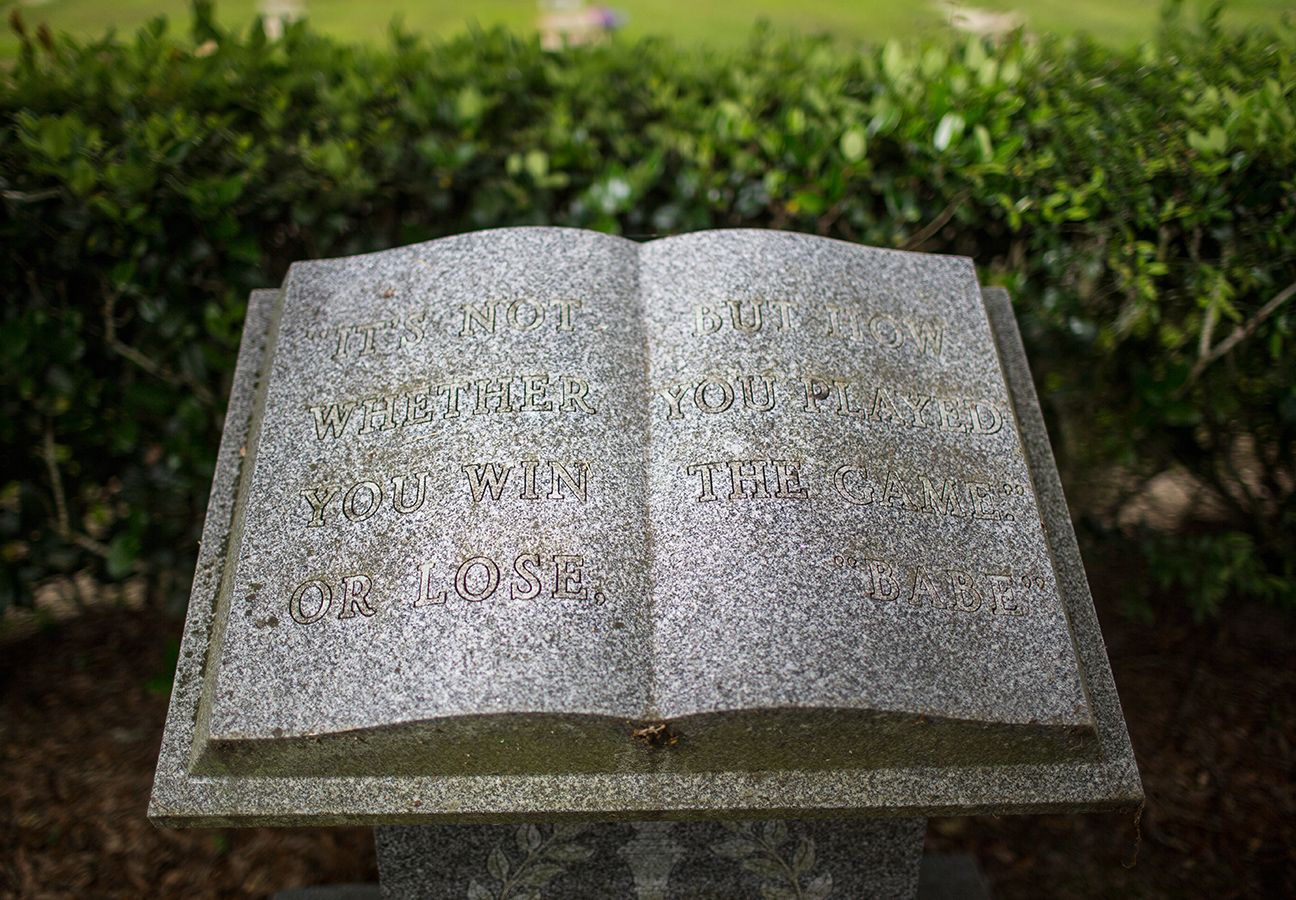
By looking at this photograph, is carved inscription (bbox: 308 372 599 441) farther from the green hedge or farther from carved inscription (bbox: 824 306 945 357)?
the green hedge

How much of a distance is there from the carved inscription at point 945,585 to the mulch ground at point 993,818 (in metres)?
1.13

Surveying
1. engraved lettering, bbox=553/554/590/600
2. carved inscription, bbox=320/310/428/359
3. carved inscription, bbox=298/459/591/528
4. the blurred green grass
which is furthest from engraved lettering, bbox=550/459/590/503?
the blurred green grass

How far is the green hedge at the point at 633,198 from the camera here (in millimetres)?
2875

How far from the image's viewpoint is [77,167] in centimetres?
267

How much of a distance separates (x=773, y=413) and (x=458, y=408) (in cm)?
66

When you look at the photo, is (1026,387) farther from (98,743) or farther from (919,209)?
(98,743)

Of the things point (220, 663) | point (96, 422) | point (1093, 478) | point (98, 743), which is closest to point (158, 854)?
point (98, 743)

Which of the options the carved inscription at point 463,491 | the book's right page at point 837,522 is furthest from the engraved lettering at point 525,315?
the carved inscription at point 463,491

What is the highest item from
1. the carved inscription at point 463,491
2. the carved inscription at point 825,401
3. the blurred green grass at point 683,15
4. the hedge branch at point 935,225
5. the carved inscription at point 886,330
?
the blurred green grass at point 683,15

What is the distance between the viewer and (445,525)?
1.90m

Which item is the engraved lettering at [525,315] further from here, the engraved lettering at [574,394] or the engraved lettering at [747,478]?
Result: the engraved lettering at [747,478]

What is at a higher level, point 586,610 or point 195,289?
point 195,289

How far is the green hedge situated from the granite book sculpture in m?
0.98

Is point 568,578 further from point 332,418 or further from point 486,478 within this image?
point 332,418
